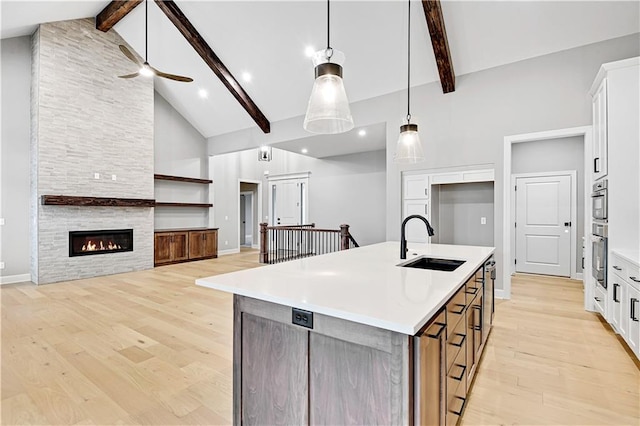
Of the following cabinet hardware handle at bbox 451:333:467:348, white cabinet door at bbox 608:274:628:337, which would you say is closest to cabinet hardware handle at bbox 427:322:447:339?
cabinet hardware handle at bbox 451:333:467:348

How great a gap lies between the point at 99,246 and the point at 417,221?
604 centimetres

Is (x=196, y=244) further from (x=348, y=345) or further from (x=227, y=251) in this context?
(x=348, y=345)

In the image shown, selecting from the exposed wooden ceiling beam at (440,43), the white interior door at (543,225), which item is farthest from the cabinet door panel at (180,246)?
the white interior door at (543,225)

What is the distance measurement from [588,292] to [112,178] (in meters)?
8.10

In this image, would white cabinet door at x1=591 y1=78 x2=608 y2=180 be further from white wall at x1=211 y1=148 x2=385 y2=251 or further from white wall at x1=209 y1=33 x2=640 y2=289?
white wall at x1=211 y1=148 x2=385 y2=251

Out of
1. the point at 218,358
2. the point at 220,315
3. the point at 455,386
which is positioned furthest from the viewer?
the point at 220,315

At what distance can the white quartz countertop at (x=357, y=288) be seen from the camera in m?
1.17

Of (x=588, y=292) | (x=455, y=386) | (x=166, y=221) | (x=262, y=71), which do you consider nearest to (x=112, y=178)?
(x=166, y=221)

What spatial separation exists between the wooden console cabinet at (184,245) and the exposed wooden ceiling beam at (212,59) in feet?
10.2

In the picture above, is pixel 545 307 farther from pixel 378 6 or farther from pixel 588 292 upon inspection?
pixel 378 6

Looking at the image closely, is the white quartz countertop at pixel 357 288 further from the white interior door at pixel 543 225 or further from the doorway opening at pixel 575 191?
the white interior door at pixel 543 225

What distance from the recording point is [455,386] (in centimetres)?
171

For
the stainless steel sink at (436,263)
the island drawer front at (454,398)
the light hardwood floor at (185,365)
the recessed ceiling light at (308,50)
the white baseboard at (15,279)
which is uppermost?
the recessed ceiling light at (308,50)

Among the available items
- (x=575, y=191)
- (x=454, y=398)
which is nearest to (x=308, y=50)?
(x=454, y=398)
